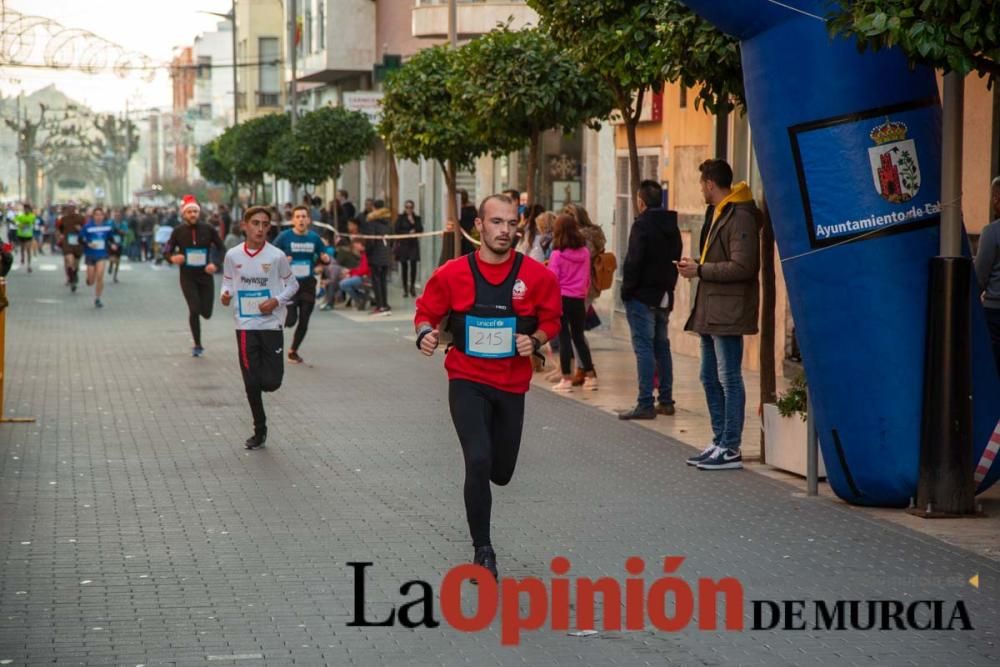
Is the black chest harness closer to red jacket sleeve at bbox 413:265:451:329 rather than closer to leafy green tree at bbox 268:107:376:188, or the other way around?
red jacket sleeve at bbox 413:265:451:329

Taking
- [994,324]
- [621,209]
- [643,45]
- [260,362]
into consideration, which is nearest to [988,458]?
[994,324]

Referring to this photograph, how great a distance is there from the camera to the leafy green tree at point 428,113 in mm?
26500

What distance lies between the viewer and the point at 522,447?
543 inches

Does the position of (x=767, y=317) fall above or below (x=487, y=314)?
below

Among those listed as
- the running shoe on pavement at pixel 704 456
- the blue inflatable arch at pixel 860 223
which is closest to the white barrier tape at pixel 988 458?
the blue inflatable arch at pixel 860 223

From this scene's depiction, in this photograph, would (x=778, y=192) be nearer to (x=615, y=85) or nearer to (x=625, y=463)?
(x=625, y=463)

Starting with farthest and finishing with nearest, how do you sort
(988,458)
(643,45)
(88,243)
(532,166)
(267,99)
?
(267,99)
(88,243)
(532,166)
(643,45)
(988,458)

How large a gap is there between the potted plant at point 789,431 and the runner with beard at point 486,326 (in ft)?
11.0

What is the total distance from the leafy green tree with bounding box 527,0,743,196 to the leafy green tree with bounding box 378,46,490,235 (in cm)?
775

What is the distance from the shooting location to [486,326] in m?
8.92

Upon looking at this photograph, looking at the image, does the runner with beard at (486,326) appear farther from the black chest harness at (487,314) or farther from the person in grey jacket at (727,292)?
the person in grey jacket at (727,292)

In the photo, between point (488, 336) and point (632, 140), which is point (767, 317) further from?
point (632, 140)

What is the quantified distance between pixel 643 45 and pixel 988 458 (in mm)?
6337

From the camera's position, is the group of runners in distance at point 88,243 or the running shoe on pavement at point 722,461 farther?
the group of runners in distance at point 88,243
